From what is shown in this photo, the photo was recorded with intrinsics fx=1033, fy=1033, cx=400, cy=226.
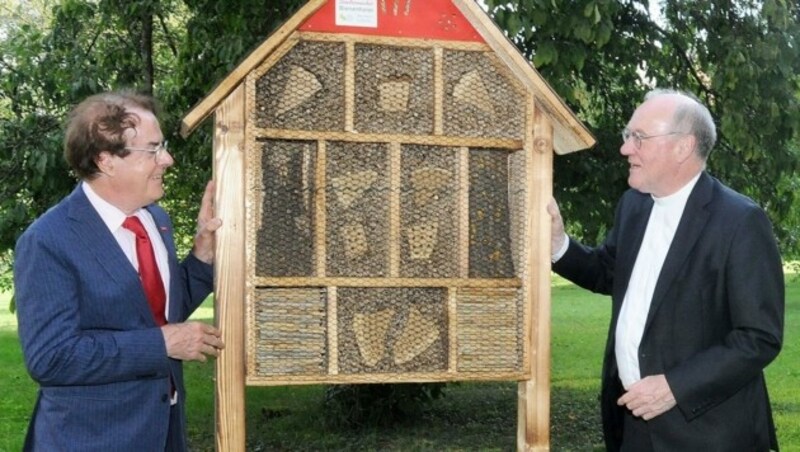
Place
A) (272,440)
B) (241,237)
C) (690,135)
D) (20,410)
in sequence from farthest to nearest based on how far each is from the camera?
1. (20,410)
2. (272,440)
3. (690,135)
4. (241,237)

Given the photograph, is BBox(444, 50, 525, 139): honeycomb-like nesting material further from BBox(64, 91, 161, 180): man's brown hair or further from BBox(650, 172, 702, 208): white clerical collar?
BBox(64, 91, 161, 180): man's brown hair

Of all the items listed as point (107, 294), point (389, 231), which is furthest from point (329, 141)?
point (107, 294)

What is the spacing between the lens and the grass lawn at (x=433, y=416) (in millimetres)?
9602

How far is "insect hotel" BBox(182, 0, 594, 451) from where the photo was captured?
3.35m

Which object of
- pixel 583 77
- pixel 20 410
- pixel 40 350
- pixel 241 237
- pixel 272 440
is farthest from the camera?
pixel 20 410

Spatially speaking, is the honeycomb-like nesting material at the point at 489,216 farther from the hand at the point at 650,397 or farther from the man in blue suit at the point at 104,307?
the man in blue suit at the point at 104,307

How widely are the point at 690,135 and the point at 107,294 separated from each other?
2069 mm

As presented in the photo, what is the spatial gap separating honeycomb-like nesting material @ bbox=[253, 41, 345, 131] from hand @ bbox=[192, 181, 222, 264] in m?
0.31

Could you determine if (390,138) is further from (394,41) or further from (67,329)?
(67,329)

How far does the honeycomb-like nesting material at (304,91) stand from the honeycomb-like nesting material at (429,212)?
301 millimetres

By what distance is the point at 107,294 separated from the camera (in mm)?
3154

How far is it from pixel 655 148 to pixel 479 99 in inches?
26.6

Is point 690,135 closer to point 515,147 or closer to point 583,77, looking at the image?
point 515,147

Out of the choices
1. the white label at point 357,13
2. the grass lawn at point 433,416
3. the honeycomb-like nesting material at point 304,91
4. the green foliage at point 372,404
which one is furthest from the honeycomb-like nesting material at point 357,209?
the green foliage at point 372,404
